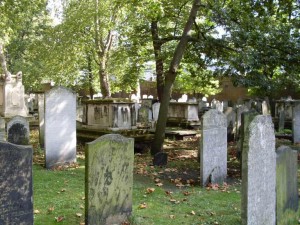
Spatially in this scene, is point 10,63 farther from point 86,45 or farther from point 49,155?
point 49,155

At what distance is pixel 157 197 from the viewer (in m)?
6.62

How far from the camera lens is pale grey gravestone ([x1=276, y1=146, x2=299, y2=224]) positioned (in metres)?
5.09

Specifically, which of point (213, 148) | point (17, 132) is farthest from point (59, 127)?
point (213, 148)

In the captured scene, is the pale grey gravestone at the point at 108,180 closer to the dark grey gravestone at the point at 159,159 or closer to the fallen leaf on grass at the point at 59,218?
the fallen leaf on grass at the point at 59,218

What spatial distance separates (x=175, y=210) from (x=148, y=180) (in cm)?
219

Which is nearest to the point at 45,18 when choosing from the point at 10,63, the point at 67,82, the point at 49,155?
the point at 10,63

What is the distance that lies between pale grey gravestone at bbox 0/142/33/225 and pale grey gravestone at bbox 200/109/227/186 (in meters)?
4.38

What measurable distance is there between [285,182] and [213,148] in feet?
8.56

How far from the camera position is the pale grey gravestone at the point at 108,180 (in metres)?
4.82

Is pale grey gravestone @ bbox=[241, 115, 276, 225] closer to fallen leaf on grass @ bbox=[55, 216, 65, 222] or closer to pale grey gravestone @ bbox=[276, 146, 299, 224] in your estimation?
pale grey gravestone @ bbox=[276, 146, 299, 224]

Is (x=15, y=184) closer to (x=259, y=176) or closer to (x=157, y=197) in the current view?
(x=259, y=176)

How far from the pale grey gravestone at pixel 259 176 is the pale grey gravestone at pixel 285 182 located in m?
0.09

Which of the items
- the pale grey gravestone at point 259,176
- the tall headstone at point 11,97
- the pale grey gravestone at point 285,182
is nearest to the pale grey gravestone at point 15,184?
the pale grey gravestone at point 259,176

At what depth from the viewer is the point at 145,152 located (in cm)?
1198
